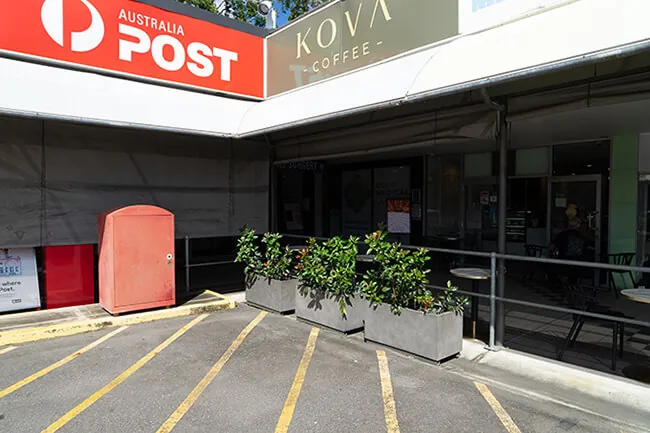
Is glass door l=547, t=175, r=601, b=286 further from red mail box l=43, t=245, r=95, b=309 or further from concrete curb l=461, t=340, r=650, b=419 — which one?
red mail box l=43, t=245, r=95, b=309

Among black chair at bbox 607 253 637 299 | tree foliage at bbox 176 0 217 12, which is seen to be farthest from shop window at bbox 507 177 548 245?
tree foliage at bbox 176 0 217 12

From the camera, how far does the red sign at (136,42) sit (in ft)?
22.1

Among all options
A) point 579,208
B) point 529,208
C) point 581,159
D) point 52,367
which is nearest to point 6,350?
point 52,367

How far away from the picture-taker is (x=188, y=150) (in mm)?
8438

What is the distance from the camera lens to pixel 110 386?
4316 mm

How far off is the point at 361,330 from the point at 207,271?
589 cm

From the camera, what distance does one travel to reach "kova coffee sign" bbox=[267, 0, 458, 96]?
6.30 metres

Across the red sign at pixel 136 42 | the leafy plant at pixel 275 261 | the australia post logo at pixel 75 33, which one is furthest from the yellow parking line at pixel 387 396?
the australia post logo at pixel 75 33

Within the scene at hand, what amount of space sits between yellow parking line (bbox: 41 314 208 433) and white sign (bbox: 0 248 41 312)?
2611 millimetres

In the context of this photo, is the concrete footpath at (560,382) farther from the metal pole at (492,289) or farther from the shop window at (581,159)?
the shop window at (581,159)

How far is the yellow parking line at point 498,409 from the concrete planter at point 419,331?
60 cm

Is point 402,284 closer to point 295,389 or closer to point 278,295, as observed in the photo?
point 295,389

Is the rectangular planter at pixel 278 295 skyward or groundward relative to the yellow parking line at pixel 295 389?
skyward

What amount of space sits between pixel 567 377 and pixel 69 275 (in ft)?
23.6
